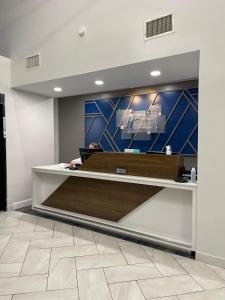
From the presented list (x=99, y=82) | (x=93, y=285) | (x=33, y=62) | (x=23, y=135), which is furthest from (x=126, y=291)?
(x=33, y=62)

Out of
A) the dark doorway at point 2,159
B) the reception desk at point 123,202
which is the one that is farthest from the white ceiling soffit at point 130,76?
the reception desk at point 123,202

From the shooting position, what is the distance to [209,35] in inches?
95.9

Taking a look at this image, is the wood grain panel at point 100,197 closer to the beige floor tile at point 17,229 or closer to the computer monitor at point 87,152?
the computer monitor at point 87,152

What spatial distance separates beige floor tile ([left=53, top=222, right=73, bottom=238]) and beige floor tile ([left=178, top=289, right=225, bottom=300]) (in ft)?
5.70

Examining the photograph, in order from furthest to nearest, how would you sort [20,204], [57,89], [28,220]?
[20,204]
[57,89]
[28,220]

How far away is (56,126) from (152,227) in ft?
15.6

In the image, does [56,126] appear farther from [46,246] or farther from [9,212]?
[46,246]

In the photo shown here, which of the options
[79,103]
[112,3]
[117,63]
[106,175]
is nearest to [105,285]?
[106,175]

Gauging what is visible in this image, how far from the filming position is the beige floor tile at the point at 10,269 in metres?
2.29

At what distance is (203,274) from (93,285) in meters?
1.08

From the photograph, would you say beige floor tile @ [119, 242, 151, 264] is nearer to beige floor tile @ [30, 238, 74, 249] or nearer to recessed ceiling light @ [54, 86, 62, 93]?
beige floor tile @ [30, 238, 74, 249]

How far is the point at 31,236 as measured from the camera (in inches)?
126

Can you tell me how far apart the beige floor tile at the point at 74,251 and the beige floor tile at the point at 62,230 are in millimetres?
398

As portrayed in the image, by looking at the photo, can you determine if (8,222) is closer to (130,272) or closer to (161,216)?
(130,272)
